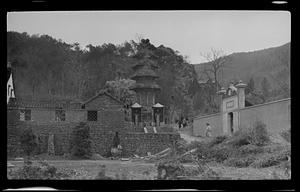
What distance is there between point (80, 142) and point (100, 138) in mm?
430

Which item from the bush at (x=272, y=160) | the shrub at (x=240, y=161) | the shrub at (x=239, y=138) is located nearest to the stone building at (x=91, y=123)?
the shrub at (x=239, y=138)

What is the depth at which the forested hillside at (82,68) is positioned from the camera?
7.99 meters

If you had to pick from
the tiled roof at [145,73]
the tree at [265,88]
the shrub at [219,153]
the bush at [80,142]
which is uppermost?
the tiled roof at [145,73]

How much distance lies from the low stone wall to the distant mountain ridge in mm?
1533

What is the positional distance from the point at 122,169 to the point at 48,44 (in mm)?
2566

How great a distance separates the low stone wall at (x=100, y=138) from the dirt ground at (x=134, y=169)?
1.51ft

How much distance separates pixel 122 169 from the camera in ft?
25.4

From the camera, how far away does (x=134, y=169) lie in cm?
780

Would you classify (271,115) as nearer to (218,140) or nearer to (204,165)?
(218,140)

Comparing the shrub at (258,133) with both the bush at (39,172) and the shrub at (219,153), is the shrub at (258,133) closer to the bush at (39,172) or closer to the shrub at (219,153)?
the shrub at (219,153)

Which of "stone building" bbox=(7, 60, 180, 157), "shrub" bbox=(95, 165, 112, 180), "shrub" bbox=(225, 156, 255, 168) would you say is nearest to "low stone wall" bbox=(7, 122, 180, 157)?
"stone building" bbox=(7, 60, 180, 157)

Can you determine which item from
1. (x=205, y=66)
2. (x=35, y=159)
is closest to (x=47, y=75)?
(x=35, y=159)
